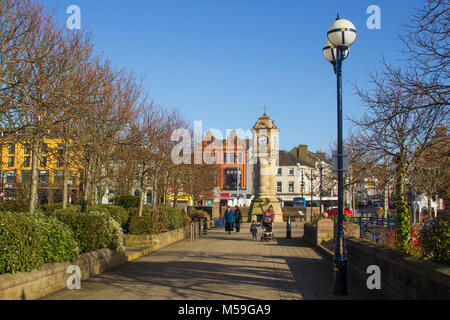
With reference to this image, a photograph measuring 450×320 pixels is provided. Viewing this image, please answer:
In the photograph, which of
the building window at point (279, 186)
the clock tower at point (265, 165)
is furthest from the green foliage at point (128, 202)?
the building window at point (279, 186)

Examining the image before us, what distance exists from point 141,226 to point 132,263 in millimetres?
4955

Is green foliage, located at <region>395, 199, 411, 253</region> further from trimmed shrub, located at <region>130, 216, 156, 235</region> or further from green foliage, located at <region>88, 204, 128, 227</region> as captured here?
green foliage, located at <region>88, 204, 128, 227</region>

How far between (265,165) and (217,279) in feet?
125

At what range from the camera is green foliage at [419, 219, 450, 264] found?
7.63m

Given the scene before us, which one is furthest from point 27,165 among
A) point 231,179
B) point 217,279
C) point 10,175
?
point 231,179

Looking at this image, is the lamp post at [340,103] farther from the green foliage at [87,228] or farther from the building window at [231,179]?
the building window at [231,179]

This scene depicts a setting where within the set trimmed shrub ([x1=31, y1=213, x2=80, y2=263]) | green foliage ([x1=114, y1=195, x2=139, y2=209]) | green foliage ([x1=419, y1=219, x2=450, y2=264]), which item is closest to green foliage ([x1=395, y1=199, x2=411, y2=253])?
green foliage ([x1=419, y1=219, x2=450, y2=264])

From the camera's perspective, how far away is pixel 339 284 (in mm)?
9617

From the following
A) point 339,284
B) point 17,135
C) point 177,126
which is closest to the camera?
point 339,284

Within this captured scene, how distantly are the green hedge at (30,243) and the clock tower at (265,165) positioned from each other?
38069 millimetres

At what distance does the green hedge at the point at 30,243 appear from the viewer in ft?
27.4

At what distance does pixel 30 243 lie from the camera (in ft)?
29.6
